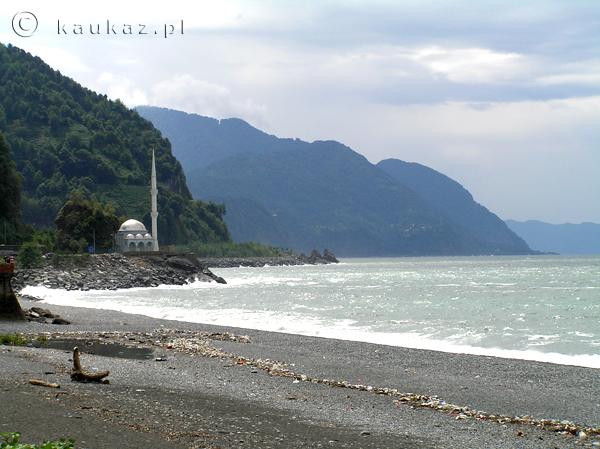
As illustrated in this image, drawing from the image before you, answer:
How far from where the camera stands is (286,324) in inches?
1125

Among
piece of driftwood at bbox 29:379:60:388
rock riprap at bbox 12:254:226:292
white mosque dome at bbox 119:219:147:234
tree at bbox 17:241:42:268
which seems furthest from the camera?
white mosque dome at bbox 119:219:147:234

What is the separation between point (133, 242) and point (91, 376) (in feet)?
289

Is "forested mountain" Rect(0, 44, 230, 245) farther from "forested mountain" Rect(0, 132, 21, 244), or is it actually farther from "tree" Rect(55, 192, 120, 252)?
"forested mountain" Rect(0, 132, 21, 244)

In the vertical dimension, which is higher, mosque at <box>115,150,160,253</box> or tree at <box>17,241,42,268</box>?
mosque at <box>115,150,160,253</box>

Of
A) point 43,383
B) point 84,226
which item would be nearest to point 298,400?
point 43,383

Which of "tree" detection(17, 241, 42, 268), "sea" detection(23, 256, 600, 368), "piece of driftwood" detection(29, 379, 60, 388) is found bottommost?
"sea" detection(23, 256, 600, 368)

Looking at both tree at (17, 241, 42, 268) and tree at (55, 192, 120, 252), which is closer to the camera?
tree at (17, 241, 42, 268)

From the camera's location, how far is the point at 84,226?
95.5m

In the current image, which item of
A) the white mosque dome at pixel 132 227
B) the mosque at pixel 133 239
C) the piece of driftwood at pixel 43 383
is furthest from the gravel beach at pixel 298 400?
the white mosque dome at pixel 132 227

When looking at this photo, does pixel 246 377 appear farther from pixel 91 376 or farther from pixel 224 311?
pixel 224 311

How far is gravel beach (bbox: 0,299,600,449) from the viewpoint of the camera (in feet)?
29.2

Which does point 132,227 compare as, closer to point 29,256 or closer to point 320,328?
point 29,256

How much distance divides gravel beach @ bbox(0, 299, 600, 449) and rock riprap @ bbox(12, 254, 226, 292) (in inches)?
1495

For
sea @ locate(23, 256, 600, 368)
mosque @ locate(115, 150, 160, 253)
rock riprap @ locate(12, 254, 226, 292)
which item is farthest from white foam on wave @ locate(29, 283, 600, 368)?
mosque @ locate(115, 150, 160, 253)
